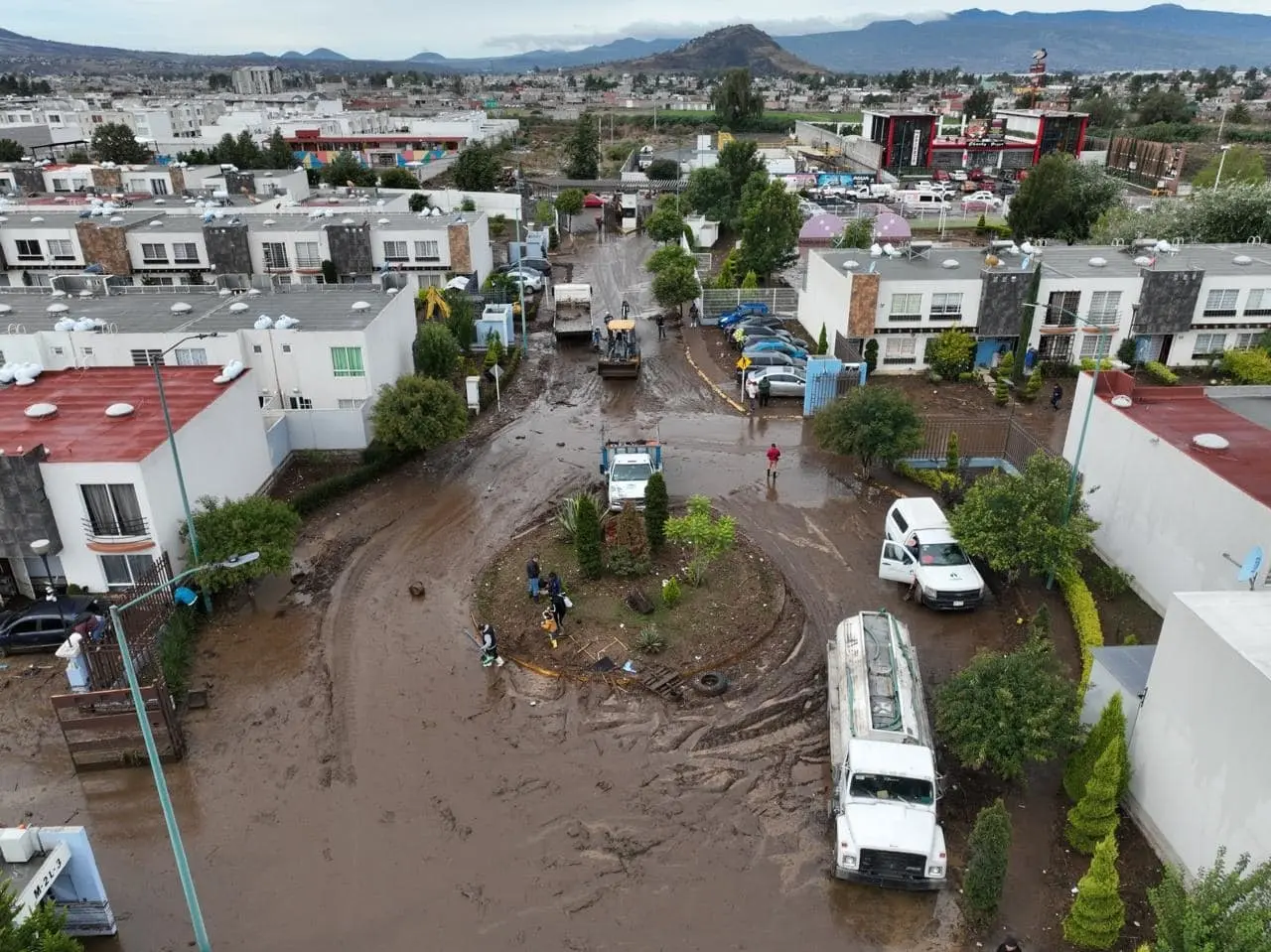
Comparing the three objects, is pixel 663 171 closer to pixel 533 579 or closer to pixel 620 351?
pixel 620 351

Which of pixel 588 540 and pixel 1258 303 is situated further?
pixel 1258 303

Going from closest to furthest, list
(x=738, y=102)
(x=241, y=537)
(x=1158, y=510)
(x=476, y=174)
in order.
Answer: (x=1158, y=510) < (x=241, y=537) < (x=476, y=174) < (x=738, y=102)

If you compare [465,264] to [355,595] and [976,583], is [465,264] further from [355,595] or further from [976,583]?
[976,583]

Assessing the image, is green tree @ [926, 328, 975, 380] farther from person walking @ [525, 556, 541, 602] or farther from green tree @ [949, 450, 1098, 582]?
person walking @ [525, 556, 541, 602]

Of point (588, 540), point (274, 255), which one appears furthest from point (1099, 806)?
point (274, 255)

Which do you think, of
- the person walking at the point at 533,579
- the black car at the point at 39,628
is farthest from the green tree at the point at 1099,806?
the black car at the point at 39,628

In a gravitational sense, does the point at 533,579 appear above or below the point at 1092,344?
below

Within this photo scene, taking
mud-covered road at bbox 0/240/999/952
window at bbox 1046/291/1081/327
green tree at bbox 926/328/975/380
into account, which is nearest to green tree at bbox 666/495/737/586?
mud-covered road at bbox 0/240/999/952
